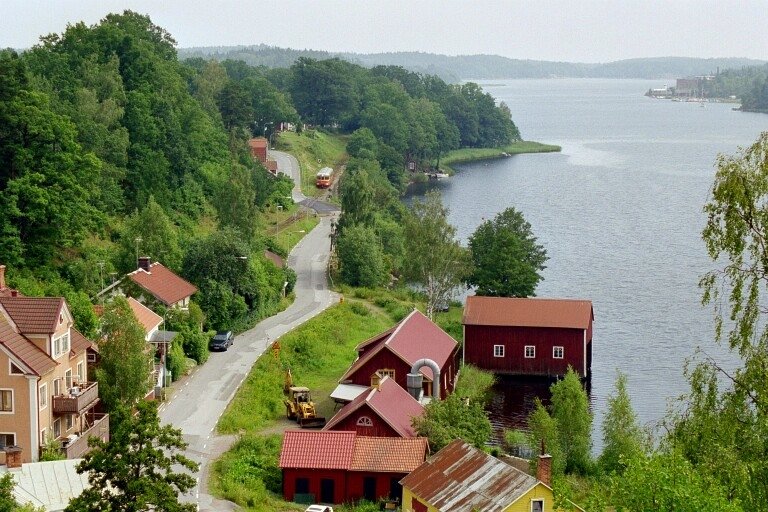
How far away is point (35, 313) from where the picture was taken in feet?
131

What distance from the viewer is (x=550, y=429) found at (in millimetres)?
44000

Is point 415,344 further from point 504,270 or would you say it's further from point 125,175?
point 125,175

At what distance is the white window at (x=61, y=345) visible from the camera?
3997cm

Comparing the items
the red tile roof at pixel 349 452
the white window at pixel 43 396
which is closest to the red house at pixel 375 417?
the red tile roof at pixel 349 452

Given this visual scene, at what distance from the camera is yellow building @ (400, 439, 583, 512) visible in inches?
1280

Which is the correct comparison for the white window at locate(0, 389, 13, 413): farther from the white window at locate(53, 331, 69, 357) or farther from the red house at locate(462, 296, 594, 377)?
the red house at locate(462, 296, 594, 377)

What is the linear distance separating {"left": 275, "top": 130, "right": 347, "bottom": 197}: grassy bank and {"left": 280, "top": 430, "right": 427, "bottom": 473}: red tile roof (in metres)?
74.8

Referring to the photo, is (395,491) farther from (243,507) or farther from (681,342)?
(681,342)

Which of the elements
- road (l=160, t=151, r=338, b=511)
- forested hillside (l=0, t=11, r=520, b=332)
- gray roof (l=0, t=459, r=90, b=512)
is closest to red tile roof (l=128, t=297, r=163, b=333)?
forested hillside (l=0, t=11, r=520, b=332)

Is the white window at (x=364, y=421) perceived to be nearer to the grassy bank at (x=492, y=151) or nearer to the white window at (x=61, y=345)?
the white window at (x=61, y=345)

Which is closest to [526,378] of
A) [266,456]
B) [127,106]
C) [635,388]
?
[635,388]

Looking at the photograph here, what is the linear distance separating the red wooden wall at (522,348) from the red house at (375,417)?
1613 centimetres

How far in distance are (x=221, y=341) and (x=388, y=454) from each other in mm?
17524

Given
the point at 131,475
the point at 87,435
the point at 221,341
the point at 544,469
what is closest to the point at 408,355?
the point at 221,341
